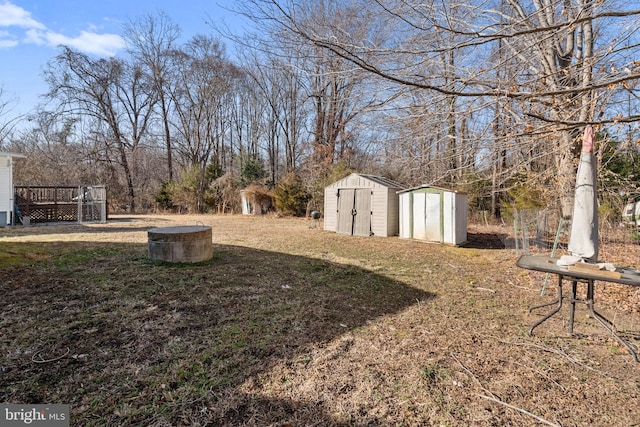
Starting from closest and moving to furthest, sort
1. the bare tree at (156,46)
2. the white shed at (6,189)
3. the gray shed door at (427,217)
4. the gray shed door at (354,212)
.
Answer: the gray shed door at (427,217) < the gray shed door at (354,212) < the white shed at (6,189) < the bare tree at (156,46)

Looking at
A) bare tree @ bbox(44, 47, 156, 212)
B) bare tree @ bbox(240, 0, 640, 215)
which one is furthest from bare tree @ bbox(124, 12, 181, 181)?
bare tree @ bbox(240, 0, 640, 215)

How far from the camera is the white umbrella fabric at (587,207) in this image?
2766 millimetres

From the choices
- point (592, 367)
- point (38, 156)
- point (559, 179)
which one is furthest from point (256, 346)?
point (38, 156)

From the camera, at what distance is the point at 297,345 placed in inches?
107

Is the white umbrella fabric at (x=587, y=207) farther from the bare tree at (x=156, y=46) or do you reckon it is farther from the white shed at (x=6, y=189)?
the bare tree at (x=156, y=46)

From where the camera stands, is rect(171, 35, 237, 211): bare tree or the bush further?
rect(171, 35, 237, 211): bare tree

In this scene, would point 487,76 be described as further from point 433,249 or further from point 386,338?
point 433,249

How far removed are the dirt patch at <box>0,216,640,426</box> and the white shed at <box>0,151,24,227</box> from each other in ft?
28.4

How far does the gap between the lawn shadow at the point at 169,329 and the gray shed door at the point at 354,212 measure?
487 cm

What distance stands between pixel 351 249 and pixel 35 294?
5.71 m

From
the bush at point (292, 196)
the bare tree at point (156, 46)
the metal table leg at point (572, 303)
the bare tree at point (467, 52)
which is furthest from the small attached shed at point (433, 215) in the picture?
the bare tree at point (156, 46)

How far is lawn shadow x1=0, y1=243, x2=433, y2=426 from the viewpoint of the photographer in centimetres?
191

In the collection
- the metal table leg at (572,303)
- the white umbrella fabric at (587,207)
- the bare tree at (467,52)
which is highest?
the bare tree at (467,52)

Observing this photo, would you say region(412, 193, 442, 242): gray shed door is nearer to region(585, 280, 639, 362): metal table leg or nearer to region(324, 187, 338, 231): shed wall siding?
region(324, 187, 338, 231): shed wall siding
